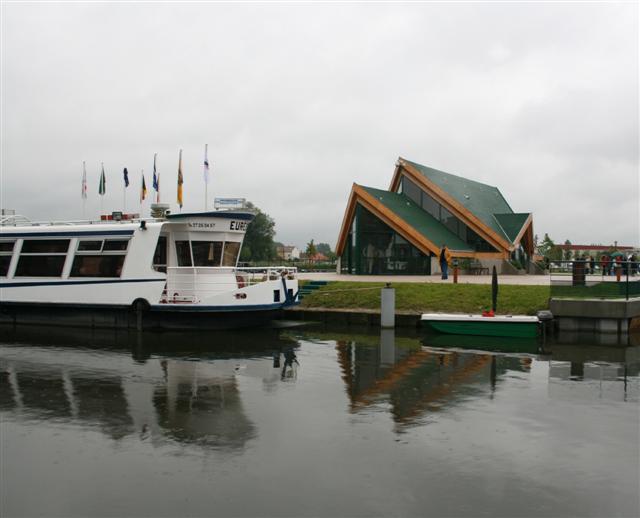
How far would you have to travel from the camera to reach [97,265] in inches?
852

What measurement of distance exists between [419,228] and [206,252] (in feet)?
66.2

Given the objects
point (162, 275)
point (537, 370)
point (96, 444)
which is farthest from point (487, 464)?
point (162, 275)

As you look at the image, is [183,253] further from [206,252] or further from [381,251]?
[381,251]

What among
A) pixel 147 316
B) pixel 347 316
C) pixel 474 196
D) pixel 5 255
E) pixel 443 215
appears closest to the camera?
pixel 147 316

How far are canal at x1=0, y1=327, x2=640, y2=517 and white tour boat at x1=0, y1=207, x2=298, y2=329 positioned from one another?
Answer: 15.6ft

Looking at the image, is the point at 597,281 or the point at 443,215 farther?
the point at 443,215

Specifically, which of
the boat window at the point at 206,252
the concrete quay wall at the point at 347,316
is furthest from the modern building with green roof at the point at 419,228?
the boat window at the point at 206,252

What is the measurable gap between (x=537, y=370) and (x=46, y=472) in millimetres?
10674

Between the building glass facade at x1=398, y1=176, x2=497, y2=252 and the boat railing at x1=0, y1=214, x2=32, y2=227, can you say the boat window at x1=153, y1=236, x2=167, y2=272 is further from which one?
the building glass facade at x1=398, y1=176, x2=497, y2=252

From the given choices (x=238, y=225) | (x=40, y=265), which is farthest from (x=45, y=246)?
(x=238, y=225)

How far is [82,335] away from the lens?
2020 cm

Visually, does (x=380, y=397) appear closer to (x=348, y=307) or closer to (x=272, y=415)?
(x=272, y=415)

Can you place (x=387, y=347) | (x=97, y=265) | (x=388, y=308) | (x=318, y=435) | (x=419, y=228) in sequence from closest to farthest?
(x=318, y=435) → (x=387, y=347) → (x=97, y=265) → (x=388, y=308) → (x=419, y=228)

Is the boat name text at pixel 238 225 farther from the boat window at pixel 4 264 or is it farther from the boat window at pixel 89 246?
the boat window at pixel 4 264
